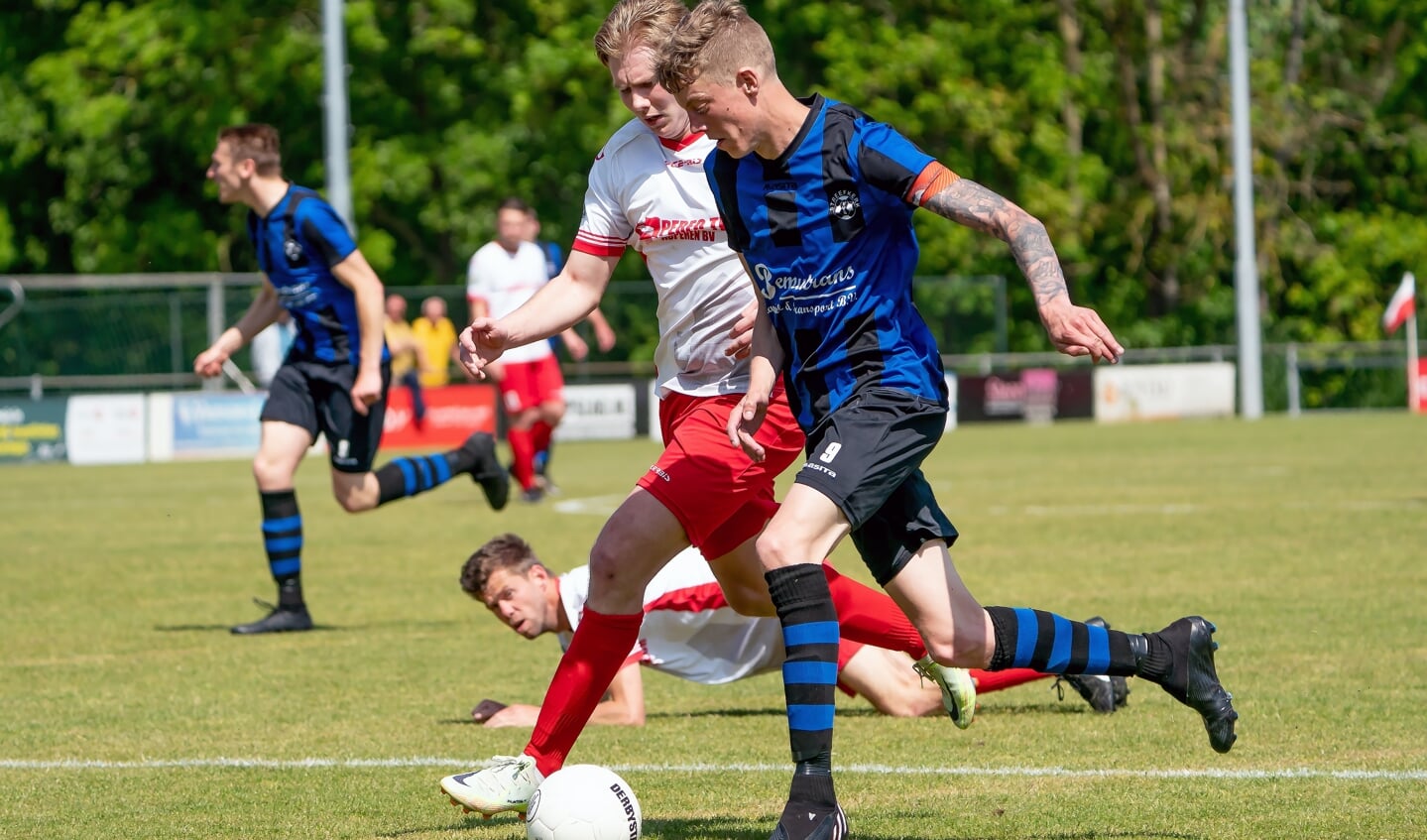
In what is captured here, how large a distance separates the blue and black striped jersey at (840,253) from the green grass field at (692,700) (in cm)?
109

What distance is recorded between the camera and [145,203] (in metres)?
35.8

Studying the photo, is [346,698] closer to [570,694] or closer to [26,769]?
[26,769]

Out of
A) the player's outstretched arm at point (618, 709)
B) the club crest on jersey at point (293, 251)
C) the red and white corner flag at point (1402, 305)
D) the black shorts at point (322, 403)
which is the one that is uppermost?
the red and white corner flag at point (1402, 305)

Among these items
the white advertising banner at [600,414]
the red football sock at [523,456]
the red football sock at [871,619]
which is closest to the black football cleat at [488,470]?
the red football sock at [871,619]

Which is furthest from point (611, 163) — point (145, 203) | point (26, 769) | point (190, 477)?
point (145, 203)

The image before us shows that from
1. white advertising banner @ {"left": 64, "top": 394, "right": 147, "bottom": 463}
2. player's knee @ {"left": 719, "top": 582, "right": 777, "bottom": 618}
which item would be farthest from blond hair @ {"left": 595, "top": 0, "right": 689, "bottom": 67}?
white advertising banner @ {"left": 64, "top": 394, "right": 147, "bottom": 463}

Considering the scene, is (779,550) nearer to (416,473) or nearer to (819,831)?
(819,831)

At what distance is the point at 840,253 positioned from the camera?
4707 millimetres

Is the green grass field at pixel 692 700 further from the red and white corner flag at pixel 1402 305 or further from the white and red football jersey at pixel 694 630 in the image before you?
the red and white corner flag at pixel 1402 305

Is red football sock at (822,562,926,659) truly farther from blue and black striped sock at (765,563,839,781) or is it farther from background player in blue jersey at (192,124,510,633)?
background player in blue jersey at (192,124,510,633)

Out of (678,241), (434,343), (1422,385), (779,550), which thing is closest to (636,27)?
(678,241)

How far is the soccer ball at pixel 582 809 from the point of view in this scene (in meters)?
4.57

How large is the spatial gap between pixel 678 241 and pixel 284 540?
4053mm

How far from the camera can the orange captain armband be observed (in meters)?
4.55
